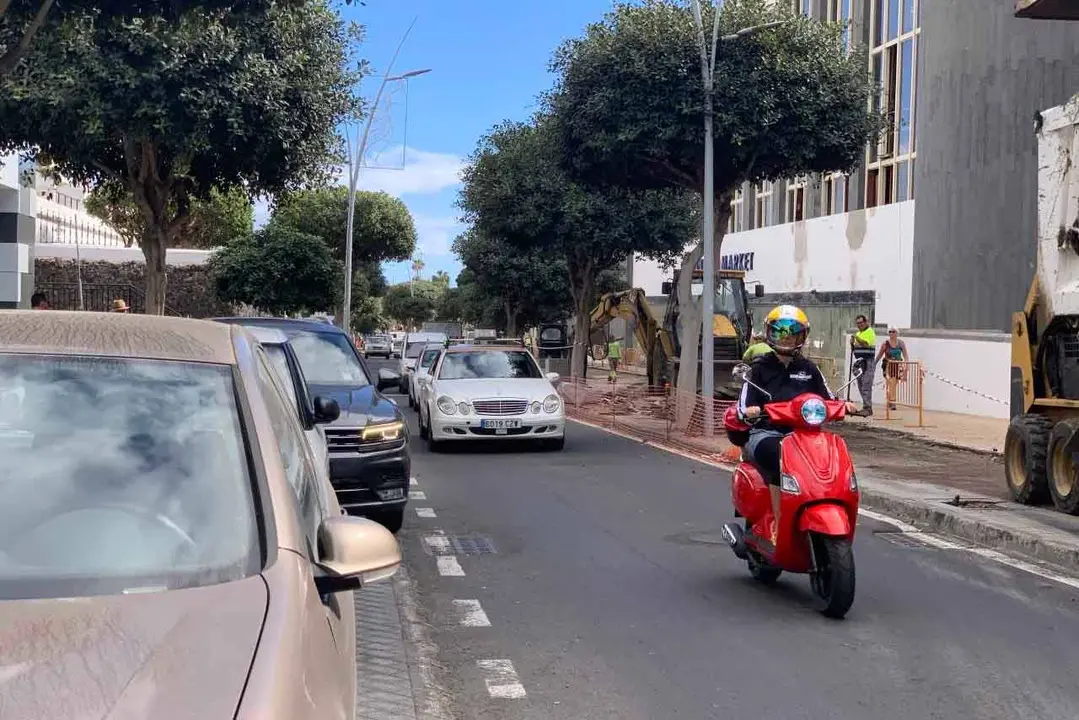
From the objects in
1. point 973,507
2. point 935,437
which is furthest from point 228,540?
point 935,437

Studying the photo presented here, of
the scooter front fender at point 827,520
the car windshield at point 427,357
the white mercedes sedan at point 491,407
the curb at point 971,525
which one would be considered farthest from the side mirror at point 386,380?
the car windshield at point 427,357

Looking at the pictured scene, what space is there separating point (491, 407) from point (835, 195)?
23.2m

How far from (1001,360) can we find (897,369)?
2.16 meters

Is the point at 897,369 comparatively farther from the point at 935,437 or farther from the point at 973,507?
the point at 973,507

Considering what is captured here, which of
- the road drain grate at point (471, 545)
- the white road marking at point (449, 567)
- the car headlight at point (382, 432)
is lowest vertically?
the road drain grate at point (471, 545)

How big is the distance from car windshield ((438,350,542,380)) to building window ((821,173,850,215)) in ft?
68.4

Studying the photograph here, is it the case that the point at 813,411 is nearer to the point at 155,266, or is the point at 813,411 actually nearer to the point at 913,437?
the point at 913,437

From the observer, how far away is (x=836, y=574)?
6.49 m

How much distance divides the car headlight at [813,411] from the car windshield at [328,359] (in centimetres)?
494

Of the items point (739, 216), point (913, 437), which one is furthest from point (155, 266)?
point (739, 216)

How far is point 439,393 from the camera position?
16188mm

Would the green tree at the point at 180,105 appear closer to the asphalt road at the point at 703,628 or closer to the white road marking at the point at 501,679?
the asphalt road at the point at 703,628

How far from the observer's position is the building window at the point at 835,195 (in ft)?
117

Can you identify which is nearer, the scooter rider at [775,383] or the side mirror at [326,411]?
the scooter rider at [775,383]
